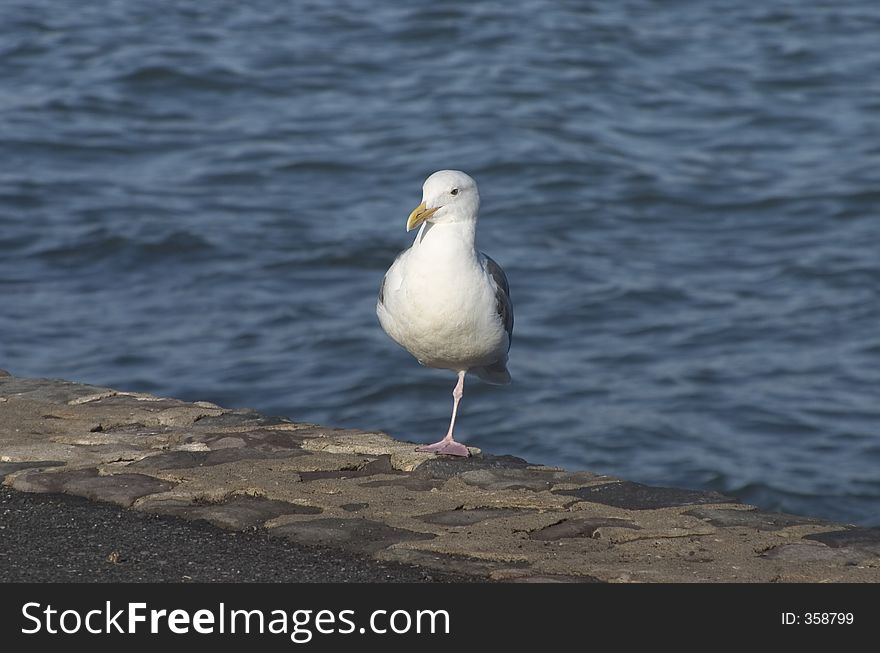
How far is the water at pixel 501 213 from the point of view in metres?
11.4

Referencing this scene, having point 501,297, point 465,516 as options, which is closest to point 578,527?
point 465,516

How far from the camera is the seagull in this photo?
6.34m

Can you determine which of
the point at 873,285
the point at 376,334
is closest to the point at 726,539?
the point at 376,334

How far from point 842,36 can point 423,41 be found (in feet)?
21.3

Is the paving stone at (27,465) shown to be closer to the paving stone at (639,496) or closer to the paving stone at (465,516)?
the paving stone at (465,516)

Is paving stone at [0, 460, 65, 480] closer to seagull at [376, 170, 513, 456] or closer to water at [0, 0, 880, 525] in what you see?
seagull at [376, 170, 513, 456]

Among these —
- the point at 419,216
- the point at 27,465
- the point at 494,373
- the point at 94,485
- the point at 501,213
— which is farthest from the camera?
the point at 501,213

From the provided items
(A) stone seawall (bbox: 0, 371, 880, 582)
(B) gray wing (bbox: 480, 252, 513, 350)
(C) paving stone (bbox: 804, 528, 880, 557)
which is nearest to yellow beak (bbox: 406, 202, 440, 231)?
(B) gray wing (bbox: 480, 252, 513, 350)

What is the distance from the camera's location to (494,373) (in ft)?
24.6

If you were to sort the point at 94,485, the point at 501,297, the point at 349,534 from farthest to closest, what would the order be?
the point at 501,297 < the point at 94,485 < the point at 349,534

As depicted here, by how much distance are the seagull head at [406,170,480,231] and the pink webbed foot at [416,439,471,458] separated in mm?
996

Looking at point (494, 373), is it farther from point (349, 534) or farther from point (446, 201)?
point (349, 534)

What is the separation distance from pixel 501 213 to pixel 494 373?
28.0 feet

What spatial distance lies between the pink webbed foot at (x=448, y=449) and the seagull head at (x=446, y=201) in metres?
1.00
